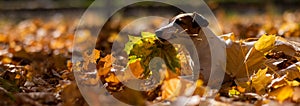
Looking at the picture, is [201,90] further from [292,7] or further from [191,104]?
[292,7]

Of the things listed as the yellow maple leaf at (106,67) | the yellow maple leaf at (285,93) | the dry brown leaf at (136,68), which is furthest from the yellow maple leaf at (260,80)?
the yellow maple leaf at (106,67)

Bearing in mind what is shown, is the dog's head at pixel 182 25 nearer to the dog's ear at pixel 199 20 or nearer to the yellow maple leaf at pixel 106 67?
the dog's ear at pixel 199 20

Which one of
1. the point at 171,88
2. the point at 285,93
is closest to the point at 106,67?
the point at 171,88

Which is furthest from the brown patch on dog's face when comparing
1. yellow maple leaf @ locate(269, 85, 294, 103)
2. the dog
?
yellow maple leaf @ locate(269, 85, 294, 103)

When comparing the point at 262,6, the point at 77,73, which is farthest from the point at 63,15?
the point at 77,73

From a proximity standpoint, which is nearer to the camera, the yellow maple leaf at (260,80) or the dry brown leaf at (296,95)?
the dry brown leaf at (296,95)
